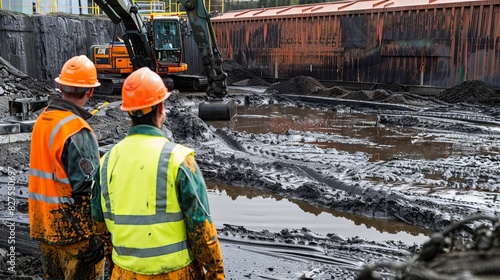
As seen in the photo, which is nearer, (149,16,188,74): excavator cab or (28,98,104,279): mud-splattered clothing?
(28,98,104,279): mud-splattered clothing

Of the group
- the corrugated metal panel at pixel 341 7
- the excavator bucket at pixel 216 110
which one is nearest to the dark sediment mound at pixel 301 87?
the corrugated metal panel at pixel 341 7

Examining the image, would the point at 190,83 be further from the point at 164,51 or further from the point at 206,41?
the point at 206,41

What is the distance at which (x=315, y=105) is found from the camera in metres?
16.0

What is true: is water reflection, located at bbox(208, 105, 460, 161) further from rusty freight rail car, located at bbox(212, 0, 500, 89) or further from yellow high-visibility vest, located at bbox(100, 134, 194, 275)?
yellow high-visibility vest, located at bbox(100, 134, 194, 275)

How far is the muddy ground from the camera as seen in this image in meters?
4.80

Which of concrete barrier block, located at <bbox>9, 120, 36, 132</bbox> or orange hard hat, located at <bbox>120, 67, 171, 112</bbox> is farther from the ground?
orange hard hat, located at <bbox>120, 67, 171, 112</bbox>

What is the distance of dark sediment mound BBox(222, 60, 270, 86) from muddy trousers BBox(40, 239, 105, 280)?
2013 cm

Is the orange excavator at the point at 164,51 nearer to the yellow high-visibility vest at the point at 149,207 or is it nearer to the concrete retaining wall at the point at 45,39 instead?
the concrete retaining wall at the point at 45,39

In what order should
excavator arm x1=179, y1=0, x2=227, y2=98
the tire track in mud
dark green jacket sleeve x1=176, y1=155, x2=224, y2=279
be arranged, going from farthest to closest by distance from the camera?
excavator arm x1=179, y1=0, x2=227, y2=98 → the tire track in mud → dark green jacket sleeve x1=176, y1=155, x2=224, y2=279

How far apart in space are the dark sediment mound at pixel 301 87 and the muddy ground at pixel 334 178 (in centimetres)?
304

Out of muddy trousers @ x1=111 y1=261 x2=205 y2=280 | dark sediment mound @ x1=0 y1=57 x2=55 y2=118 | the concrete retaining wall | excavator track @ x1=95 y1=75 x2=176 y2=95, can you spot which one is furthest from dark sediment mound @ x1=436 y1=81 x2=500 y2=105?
the concrete retaining wall

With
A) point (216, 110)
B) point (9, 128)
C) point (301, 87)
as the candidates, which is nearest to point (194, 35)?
point (216, 110)

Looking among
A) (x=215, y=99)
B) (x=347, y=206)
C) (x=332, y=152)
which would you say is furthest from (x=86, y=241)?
(x=215, y=99)

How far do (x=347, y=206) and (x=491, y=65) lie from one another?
11.0 metres
